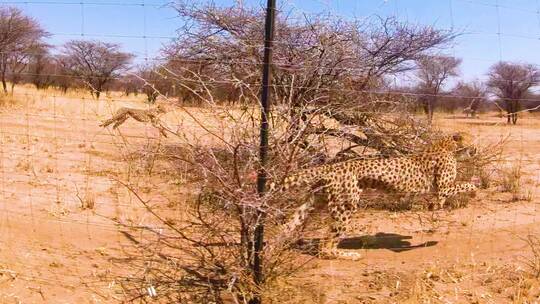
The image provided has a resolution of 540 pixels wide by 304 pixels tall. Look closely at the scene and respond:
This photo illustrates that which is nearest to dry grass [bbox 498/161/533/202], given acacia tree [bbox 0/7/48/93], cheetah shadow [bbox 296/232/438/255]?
cheetah shadow [bbox 296/232/438/255]

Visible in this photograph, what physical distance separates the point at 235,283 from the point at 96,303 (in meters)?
1.07

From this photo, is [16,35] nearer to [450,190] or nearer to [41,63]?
[41,63]

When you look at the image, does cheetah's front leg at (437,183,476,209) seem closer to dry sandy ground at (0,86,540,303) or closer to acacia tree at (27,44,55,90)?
dry sandy ground at (0,86,540,303)

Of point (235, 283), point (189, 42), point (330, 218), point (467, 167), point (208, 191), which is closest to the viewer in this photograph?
point (235, 283)

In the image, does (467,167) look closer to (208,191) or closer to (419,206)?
(419,206)

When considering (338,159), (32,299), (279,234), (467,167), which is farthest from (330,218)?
(467,167)

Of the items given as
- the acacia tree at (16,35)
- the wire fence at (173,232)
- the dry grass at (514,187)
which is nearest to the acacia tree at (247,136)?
the wire fence at (173,232)

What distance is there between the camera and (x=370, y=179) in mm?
6480

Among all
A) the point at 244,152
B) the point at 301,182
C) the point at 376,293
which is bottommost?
the point at 376,293

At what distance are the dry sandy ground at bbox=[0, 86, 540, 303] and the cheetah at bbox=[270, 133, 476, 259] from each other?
1.37 feet

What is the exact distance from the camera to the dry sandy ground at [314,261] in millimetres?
4777

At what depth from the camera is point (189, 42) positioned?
9.65 meters

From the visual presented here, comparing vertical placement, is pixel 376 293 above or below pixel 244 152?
below

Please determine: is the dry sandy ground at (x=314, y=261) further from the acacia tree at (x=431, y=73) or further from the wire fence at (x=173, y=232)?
the acacia tree at (x=431, y=73)
